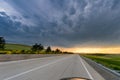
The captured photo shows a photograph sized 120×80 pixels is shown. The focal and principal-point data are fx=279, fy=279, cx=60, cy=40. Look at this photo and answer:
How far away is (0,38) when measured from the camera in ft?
503

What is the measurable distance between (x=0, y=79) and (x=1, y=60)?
79.5 ft

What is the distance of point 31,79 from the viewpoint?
1485cm

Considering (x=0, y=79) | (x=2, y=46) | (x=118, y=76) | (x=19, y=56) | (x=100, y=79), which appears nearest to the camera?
(x=118, y=76)

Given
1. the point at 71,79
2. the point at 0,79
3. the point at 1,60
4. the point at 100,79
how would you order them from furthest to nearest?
1. the point at 1,60
2. the point at 100,79
3. the point at 0,79
4. the point at 71,79

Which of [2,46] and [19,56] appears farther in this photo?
[2,46]

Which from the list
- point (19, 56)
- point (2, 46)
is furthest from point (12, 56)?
point (2, 46)

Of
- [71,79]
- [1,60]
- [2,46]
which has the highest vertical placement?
[2,46]

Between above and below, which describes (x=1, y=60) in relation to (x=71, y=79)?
above

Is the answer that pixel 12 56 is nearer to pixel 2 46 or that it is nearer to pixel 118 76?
pixel 118 76

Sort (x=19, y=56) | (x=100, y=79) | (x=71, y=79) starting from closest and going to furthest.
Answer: (x=71, y=79) → (x=100, y=79) → (x=19, y=56)

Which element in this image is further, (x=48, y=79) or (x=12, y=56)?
(x=12, y=56)

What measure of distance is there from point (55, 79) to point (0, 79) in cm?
291

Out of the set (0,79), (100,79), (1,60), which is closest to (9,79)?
(0,79)

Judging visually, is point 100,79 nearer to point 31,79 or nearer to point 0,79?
point 31,79
